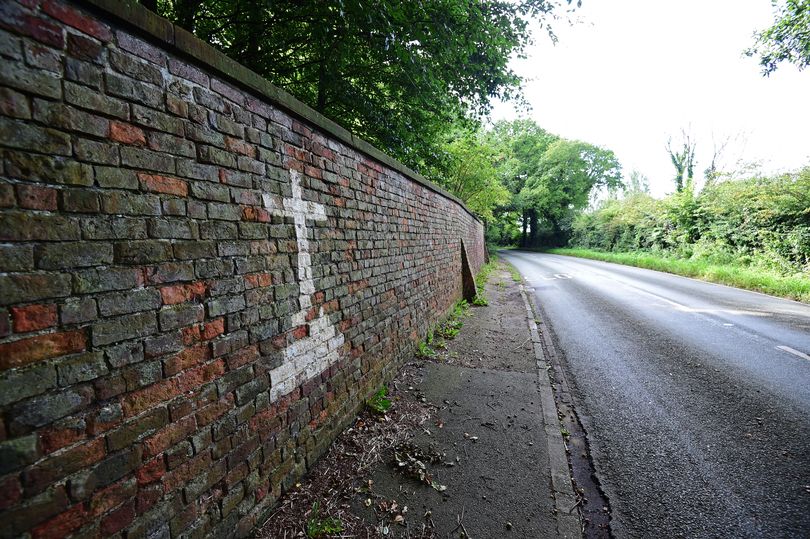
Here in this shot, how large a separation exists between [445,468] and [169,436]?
6.15ft

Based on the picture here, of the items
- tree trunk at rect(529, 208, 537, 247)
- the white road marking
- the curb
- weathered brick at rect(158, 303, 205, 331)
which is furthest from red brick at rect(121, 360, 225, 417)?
tree trunk at rect(529, 208, 537, 247)

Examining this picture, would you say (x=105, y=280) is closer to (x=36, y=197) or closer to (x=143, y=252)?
(x=143, y=252)

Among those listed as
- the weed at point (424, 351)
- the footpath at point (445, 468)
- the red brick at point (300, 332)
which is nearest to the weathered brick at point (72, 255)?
the red brick at point (300, 332)

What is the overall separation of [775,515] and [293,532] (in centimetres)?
302

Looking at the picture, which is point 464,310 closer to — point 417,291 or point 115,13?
point 417,291

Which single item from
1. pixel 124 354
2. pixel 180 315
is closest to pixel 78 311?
pixel 124 354

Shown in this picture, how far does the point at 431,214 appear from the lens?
5930 mm

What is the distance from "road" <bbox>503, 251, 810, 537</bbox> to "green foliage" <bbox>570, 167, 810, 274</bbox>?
260 inches

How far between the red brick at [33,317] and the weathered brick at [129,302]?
139 millimetres

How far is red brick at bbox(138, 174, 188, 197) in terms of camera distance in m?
1.44

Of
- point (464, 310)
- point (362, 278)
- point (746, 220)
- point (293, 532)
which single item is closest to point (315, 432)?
point (293, 532)

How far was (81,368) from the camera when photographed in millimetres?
1211

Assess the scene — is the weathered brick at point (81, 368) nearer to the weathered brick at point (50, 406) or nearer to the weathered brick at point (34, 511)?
the weathered brick at point (50, 406)

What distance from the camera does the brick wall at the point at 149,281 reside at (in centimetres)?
108
